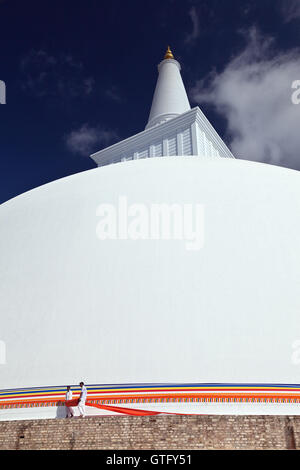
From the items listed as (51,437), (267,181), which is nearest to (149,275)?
(51,437)

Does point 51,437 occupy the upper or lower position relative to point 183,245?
lower

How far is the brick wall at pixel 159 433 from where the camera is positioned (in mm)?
4512

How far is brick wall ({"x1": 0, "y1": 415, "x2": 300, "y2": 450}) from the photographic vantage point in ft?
14.8

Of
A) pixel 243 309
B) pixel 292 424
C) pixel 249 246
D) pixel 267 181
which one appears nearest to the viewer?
pixel 292 424

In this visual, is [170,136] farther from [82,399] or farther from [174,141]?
[82,399]

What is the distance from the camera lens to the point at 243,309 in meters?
5.55

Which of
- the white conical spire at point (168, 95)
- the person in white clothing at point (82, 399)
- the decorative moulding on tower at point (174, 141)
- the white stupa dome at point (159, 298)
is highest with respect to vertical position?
the white conical spire at point (168, 95)

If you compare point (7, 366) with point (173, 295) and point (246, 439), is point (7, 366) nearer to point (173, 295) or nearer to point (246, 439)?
point (173, 295)

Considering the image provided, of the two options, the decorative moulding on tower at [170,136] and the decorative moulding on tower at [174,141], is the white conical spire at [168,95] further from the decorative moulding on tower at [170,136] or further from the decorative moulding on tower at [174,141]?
the decorative moulding on tower at [174,141]

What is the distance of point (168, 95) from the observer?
1478cm

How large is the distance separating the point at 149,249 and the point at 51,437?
2.75 metres

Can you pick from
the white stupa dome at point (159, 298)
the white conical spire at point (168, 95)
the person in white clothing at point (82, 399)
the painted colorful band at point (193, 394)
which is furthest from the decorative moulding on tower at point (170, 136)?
the person in white clothing at point (82, 399)

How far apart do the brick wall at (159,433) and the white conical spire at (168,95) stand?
10958mm

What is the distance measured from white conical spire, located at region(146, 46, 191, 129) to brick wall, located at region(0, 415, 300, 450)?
10958mm
